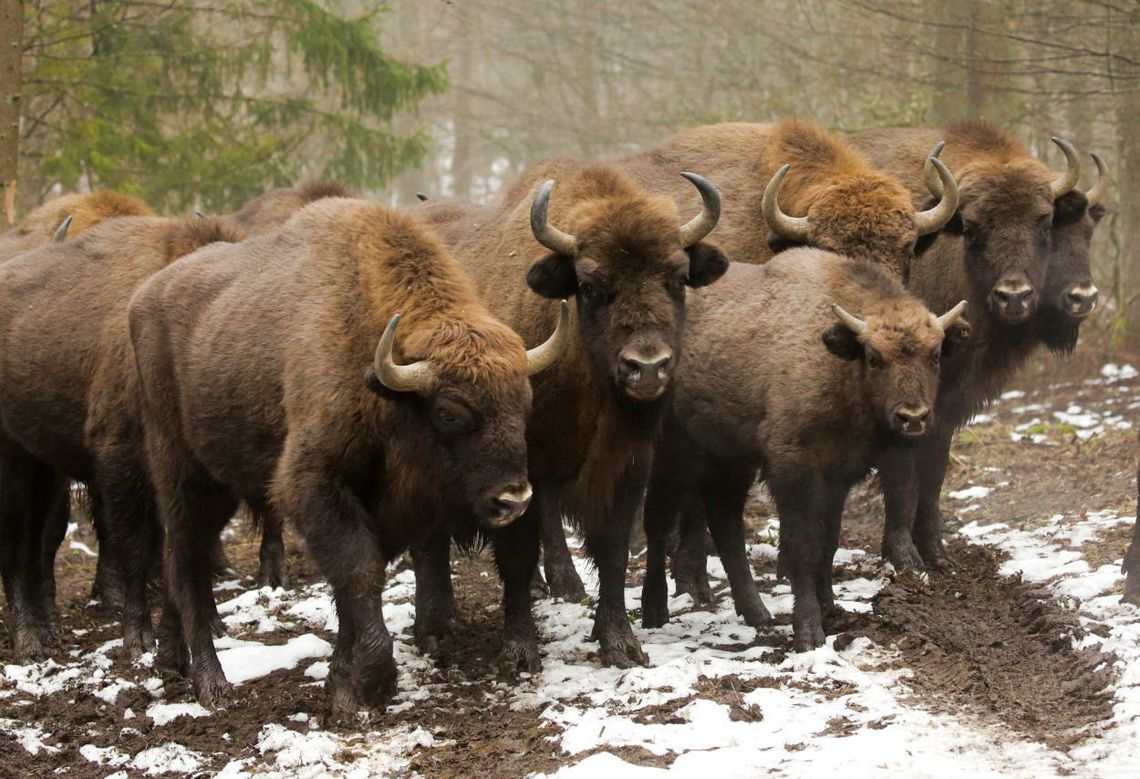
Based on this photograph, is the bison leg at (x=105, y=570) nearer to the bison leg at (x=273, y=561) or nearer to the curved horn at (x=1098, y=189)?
the bison leg at (x=273, y=561)

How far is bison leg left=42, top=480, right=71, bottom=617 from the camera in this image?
9797 mm

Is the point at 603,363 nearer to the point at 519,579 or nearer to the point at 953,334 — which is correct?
the point at 519,579

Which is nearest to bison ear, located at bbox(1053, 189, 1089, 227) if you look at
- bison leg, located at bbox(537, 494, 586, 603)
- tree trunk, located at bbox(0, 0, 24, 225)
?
bison leg, located at bbox(537, 494, 586, 603)

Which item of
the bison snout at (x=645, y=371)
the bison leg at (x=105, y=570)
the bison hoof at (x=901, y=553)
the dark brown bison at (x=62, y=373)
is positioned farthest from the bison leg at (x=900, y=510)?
the bison leg at (x=105, y=570)

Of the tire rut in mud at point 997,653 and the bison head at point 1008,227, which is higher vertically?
the bison head at point 1008,227

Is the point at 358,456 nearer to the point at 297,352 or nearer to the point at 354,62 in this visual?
the point at 297,352

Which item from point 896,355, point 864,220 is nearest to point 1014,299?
point 864,220

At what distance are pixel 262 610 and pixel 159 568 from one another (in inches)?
31.2

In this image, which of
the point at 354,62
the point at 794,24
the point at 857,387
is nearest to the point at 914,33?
the point at 794,24

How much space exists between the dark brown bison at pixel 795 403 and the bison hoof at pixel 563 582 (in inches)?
45.9

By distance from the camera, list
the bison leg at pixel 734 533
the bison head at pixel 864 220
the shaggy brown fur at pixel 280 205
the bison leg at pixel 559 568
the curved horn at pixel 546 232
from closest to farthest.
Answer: the curved horn at pixel 546 232 < the bison leg at pixel 734 533 < the bison head at pixel 864 220 < the bison leg at pixel 559 568 < the shaggy brown fur at pixel 280 205

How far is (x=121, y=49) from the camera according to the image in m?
15.8

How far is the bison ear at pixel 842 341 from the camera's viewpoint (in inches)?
297

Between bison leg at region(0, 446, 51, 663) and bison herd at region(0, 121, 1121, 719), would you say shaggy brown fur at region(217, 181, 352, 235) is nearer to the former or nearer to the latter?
bison herd at region(0, 121, 1121, 719)
